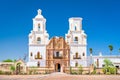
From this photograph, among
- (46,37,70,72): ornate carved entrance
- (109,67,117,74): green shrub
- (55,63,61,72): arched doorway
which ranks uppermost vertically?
(46,37,70,72): ornate carved entrance

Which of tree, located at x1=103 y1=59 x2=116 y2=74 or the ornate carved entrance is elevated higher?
the ornate carved entrance

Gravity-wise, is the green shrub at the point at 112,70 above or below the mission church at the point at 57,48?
below

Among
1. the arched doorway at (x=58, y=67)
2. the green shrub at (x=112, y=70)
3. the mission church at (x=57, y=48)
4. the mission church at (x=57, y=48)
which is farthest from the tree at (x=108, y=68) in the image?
the arched doorway at (x=58, y=67)

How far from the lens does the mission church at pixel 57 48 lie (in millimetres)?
76250

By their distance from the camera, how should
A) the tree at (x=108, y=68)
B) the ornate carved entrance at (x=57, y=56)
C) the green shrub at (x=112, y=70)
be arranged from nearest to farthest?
the green shrub at (x=112, y=70) → the tree at (x=108, y=68) → the ornate carved entrance at (x=57, y=56)

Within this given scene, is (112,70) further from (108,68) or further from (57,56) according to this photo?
(57,56)

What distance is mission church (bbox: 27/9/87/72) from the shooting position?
7625cm

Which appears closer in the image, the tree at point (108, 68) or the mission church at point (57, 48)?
the tree at point (108, 68)

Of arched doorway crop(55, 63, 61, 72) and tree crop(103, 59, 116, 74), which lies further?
arched doorway crop(55, 63, 61, 72)

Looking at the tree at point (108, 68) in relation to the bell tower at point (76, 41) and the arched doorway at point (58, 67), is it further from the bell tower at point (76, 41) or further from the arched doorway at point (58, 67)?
the arched doorway at point (58, 67)

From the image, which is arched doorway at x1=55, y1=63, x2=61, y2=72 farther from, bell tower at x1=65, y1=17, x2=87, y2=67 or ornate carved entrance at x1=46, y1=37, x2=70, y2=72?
bell tower at x1=65, y1=17, x2=87, y2=67

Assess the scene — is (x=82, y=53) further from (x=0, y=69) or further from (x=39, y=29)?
(x=0, y=69)

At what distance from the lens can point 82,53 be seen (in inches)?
3014

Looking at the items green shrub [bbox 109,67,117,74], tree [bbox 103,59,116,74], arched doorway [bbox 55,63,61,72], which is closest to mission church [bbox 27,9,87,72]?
arched doorway [bbox 55,63,61,72]
